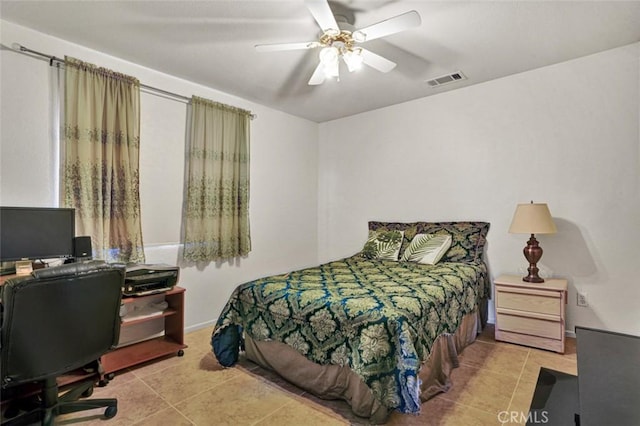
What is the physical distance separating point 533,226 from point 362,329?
6.29 feet

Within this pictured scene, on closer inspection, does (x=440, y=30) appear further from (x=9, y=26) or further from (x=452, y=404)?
(x=9, y=26)

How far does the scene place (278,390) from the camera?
2146mm

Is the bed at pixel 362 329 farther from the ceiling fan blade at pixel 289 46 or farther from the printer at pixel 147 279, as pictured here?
the ceiling fan blade at pixel 289 46

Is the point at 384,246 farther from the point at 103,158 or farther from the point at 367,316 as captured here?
the point at 103,158

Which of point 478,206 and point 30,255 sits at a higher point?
point 478,206

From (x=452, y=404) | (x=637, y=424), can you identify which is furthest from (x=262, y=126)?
(x=637, y=424)

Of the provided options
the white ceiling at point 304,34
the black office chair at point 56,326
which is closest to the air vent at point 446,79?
the white ceiling at point 304,34

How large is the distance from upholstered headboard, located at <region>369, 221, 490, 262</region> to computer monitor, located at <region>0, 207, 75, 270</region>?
9.67 feet

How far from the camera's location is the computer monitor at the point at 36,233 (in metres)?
2.06

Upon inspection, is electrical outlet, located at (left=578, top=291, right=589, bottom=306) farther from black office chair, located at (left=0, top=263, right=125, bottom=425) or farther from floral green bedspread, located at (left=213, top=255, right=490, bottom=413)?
black office chair, located at (left=0, top=263, right=125, bottom=425)

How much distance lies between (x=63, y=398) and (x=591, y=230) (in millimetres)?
4059

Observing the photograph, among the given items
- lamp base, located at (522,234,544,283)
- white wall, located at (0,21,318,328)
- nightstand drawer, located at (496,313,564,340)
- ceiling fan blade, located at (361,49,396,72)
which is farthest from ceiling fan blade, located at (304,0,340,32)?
nightstand drawer, located at (496,313,564,340)

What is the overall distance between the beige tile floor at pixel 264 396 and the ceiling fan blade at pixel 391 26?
→ 2.23 m

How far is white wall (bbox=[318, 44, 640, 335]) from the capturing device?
107 inches
